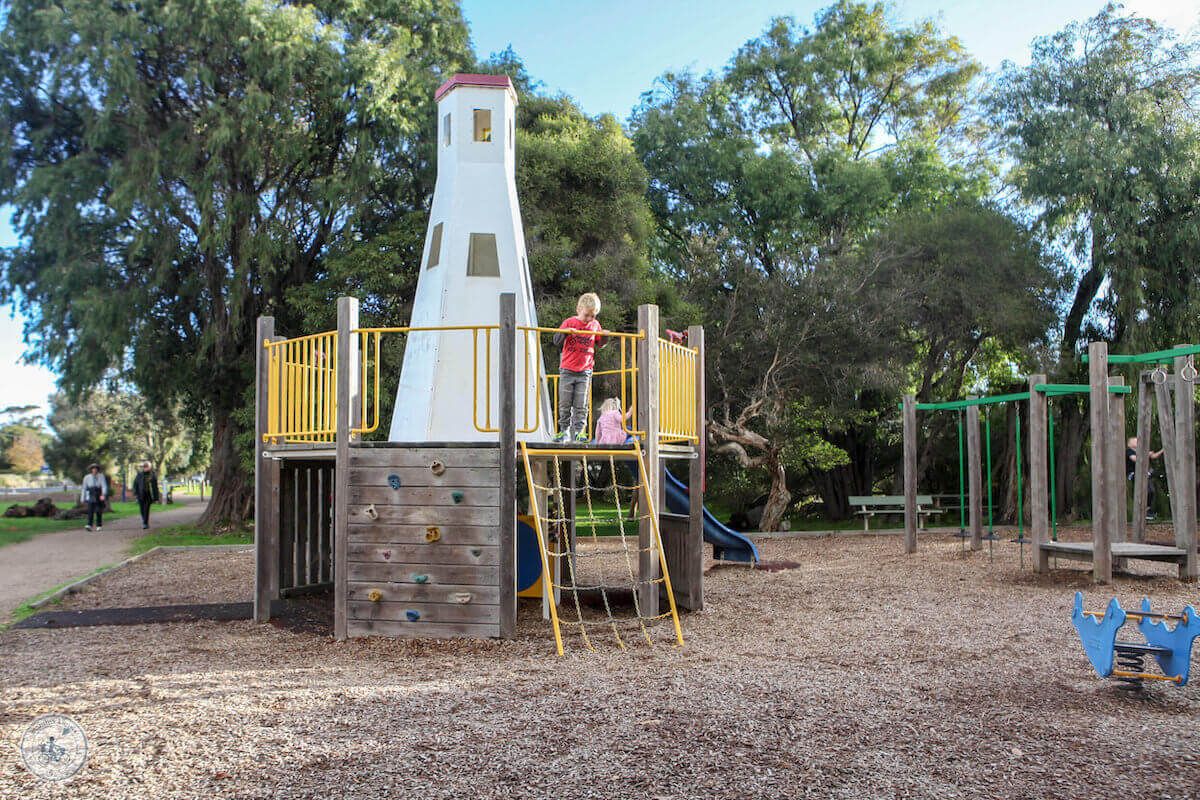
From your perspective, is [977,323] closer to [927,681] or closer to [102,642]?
[927,681]

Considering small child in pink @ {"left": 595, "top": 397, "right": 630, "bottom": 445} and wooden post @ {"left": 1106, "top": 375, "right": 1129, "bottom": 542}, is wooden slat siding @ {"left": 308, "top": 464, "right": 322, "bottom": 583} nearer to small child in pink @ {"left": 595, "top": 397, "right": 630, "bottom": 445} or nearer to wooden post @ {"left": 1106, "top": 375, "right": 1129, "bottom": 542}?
small child in pink @ {"left": 595, "top": 397, "right": 630, "bottom": 445}

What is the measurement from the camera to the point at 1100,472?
1095cm

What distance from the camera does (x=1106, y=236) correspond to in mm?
20062

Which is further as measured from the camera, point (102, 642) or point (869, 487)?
point (869, 487)

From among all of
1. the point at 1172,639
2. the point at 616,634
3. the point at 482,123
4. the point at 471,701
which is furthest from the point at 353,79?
the point at 1172,639

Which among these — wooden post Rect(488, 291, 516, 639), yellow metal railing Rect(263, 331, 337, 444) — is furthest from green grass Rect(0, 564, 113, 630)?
wooden post Rect(488, 291, 516, 639)

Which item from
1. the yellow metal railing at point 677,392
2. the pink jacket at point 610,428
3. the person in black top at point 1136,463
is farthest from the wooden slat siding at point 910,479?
the yellow metal railing at point 677,392

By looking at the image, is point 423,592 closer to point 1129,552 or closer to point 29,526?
point 1129,552

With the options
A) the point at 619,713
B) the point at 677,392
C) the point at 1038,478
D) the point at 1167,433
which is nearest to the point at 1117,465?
the point at 1038,478

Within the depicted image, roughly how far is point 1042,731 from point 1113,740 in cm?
33

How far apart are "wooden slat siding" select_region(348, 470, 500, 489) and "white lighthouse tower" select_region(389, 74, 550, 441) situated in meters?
2.30

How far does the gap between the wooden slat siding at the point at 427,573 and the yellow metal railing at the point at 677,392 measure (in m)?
2.16

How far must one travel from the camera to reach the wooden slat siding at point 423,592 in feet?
25.7

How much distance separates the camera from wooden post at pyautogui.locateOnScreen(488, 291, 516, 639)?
25.5 feet
